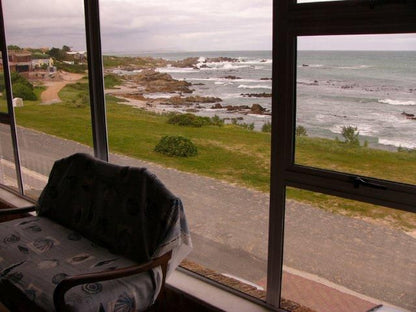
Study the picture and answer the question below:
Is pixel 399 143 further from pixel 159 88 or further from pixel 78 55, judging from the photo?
pixel 78 55

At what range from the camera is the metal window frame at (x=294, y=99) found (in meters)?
1.54

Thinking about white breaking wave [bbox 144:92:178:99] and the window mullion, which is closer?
white breaking wave [bbox 144:92:178:99]

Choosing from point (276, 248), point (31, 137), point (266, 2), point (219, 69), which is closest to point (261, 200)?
point (276, 248)

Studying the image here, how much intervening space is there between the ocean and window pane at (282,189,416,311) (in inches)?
12.5

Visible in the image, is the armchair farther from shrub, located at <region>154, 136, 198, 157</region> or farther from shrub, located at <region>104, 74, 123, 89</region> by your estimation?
shrub, located at <region>104, 74, 123, 89</region>

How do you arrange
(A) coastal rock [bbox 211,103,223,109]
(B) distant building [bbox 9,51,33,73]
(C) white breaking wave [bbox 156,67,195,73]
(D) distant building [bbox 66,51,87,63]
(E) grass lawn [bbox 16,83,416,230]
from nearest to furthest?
(E) grass lawn [bbox 16,83,416,230] < (A) coastal rock [bbox 211,103,223,109] < (C) white breaking wave [bbox 156,67,195,73] < (D) distant building [bbox 66,51,87,63] < (B) distant building [bbox 9,51,33,73]

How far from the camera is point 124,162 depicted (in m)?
2.91

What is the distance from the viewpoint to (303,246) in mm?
2039

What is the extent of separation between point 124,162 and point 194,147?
2.06ft

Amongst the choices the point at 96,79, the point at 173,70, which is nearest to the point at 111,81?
the point at 96,79

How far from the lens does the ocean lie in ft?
5.27

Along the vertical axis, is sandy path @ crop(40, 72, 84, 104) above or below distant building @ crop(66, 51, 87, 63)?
below

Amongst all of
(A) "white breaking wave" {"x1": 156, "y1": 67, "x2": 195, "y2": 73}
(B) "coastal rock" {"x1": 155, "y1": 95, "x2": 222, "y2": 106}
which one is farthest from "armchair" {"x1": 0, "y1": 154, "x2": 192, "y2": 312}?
(A) "white breaking wave" {"x1": 156, "y1": 67, "x2": 195, "y2": 73}

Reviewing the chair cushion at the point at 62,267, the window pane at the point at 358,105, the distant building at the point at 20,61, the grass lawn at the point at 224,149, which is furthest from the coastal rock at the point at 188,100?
the distant building at the point at 20,61
